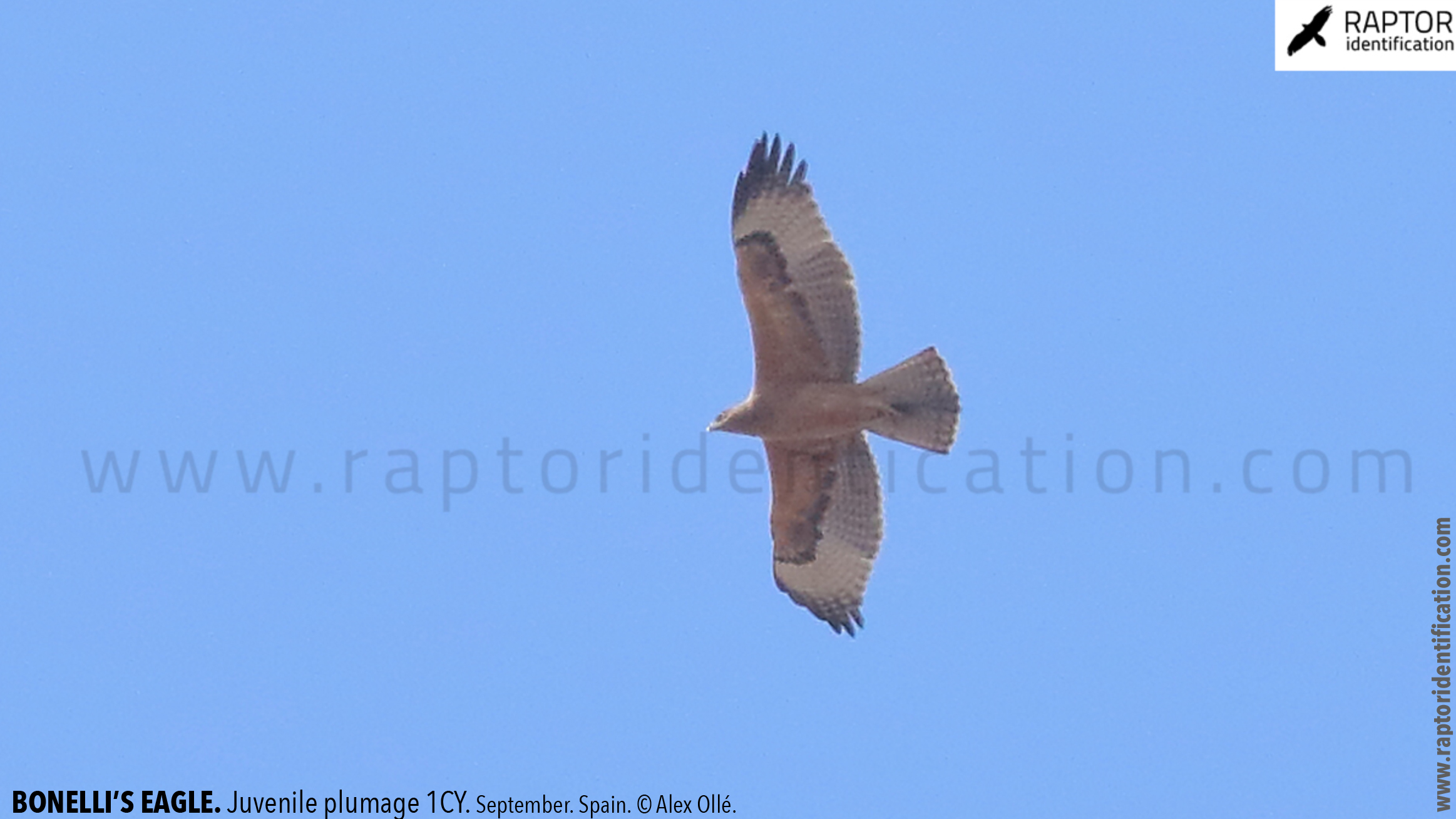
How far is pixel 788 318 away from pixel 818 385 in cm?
45

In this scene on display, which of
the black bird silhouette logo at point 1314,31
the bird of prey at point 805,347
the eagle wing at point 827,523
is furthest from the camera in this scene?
the black bird silhouette logo at point 1314,31

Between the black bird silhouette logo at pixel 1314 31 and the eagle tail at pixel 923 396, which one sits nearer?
the eagle tail at pixel 923 396

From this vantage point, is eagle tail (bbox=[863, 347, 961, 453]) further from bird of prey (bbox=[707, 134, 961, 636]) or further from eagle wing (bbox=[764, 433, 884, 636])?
eagle wing (bbox=[764, 433, 884, 636])

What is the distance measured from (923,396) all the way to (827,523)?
123cm

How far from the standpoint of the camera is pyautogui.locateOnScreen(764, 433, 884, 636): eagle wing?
40.1 ft

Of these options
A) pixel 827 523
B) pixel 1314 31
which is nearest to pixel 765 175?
pixel 827 523

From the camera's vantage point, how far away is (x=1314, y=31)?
42.2ft

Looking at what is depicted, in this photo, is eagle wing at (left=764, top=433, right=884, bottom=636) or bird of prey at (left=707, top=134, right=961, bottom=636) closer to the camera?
bird of prey at (left=707, top=134, right=961, bottom=636)

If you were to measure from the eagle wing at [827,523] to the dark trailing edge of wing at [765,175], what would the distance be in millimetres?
1583

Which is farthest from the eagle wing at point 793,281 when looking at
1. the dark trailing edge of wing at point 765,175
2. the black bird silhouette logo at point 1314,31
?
the black bird silhouette logo at point 1314,31

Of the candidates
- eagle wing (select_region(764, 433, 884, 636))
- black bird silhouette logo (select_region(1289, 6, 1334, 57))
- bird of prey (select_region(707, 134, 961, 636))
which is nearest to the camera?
bird of prey (select_region(707, 134, 961, 636))

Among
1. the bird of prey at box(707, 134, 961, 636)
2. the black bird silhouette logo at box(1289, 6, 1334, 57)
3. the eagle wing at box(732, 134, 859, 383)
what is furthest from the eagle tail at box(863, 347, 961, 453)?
the black bird silhouette logo at box(1289, 6, 1334, 57)

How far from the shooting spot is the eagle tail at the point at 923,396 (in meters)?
11.6

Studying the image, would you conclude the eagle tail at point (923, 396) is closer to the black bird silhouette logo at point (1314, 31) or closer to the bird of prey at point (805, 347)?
the bird of prey at point (805, 347)
